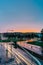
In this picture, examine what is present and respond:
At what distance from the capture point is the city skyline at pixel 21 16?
24.1 feet

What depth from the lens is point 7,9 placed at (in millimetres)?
7410

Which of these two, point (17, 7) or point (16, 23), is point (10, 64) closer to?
point (17, 7)

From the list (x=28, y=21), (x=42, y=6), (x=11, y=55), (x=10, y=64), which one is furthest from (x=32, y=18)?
(x=10, y=64)

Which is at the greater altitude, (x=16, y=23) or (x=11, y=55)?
(x=16, y=23)

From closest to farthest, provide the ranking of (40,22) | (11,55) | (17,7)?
(11,55), (17,7), (40,22)

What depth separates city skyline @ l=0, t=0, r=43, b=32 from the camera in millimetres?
7352

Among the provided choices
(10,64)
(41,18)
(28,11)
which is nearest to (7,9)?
(28,11)

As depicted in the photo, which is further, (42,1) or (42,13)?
(42,13)

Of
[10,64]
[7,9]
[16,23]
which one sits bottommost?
[10,64]

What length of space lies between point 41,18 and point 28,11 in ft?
5.18

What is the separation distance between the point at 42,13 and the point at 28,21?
1251 millimetres

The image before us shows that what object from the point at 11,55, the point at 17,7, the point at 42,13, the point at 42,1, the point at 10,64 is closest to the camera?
the point at 10,64

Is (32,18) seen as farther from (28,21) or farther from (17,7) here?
(17,7)

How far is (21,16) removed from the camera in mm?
9039
